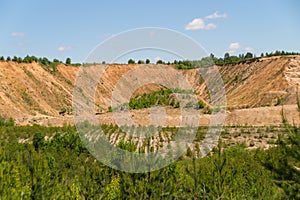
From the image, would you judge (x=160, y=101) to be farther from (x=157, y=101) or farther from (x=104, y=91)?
(x=104, y=91)

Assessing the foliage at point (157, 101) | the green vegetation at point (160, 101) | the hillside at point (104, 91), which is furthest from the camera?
the foliage at point (157, 101)

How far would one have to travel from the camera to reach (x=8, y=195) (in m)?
13.2

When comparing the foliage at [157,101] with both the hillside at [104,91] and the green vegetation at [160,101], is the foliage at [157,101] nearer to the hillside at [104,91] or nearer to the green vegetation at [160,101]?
the green vegetation at [160,101]

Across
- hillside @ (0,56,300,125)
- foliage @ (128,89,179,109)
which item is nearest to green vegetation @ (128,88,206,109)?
foliage @ (128,89,179,109)

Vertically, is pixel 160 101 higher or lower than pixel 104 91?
lower

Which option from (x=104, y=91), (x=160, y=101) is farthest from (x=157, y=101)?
(x=104, y=91)

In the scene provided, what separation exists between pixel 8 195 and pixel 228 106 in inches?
3151

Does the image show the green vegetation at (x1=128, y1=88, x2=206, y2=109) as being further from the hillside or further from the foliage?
the hillside

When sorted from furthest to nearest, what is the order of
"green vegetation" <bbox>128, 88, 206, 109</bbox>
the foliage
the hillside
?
the foliage, "green vegetation" <bbox>128, 88, 206, 109</bbox>, the hillside

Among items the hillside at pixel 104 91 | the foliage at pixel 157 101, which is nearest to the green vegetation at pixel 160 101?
the foliage at pixel 157 101

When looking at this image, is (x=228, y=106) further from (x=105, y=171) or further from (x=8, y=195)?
(x=8, y=195)

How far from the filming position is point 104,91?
120m

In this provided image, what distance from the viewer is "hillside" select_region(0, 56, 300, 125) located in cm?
7488

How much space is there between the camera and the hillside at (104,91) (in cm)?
7488
